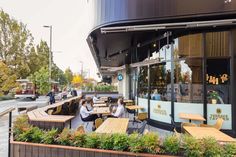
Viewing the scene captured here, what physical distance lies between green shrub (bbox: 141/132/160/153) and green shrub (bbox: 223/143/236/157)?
1.11 meters

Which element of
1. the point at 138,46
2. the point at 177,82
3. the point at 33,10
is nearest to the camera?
the point at 177,82

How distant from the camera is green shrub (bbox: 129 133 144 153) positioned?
4.48 meters

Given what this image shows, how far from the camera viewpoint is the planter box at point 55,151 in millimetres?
4551

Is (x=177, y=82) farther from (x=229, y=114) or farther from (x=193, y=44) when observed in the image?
(x=229, y=114)

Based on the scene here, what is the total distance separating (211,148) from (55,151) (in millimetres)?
2885

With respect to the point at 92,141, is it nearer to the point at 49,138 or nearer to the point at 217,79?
the point at 49,138

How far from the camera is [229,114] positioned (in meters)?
8.96

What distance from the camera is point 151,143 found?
4.50 metres

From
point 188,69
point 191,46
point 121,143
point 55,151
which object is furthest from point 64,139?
point 191,46

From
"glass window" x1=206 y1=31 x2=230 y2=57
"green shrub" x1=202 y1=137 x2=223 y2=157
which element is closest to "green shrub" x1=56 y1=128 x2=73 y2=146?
"green shrub" x1=202 y1=137 x2=223 y2=157

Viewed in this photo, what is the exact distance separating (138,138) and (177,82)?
18.8 ft

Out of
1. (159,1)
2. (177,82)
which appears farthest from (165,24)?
(177,82)

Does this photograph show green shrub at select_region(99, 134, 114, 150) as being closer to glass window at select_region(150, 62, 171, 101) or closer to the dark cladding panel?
the dark cladding panel

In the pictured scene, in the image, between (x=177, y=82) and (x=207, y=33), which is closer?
(x=207, y=33)
